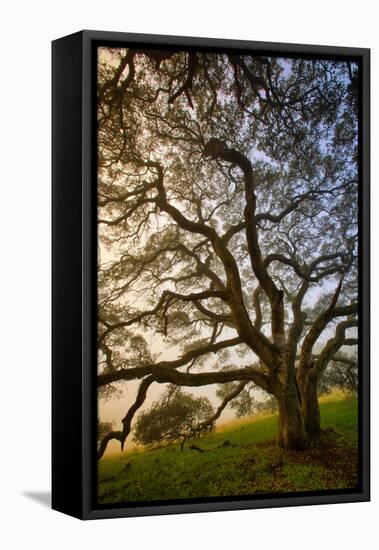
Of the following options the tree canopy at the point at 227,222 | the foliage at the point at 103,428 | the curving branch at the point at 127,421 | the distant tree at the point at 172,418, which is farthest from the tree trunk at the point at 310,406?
the foliage at the point at 103,428

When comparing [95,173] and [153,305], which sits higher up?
[95,173]

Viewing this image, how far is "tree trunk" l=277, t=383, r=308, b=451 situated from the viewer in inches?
407

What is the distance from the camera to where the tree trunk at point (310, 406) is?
10.4 m

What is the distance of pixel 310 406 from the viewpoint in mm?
10430

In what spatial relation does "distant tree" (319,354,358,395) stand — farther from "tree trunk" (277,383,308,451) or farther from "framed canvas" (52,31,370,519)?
"tree trunk" (277,383,308,451)

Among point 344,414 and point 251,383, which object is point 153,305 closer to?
point 251,383

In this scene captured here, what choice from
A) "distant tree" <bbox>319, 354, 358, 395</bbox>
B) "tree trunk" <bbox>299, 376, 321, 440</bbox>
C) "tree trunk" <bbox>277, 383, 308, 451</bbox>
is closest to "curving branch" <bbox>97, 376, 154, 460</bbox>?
"tree trunk" <bbox>277, 383, 308, 451</bbox>

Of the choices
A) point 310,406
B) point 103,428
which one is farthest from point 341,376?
point 103,428

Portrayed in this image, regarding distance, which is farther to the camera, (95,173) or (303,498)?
(303,498)

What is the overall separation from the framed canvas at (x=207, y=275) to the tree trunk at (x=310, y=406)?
0.4 inches

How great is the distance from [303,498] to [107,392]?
64.7 inches

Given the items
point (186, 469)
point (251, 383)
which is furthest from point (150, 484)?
point (251, 383)

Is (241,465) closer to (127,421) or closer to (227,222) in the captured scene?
(127,421)

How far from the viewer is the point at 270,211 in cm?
1030
